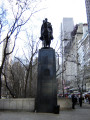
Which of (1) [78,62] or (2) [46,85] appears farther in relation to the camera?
(1) [78,62]

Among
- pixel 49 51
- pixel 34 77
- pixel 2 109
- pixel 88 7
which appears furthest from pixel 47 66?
pixel 88 7

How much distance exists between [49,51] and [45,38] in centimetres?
147

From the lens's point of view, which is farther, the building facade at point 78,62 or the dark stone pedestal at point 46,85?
the building facade at point 78,62

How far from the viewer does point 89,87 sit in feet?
197

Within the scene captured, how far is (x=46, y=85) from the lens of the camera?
9.86 m

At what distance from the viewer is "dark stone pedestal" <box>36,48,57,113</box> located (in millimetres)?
9562

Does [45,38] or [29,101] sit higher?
[45,38]

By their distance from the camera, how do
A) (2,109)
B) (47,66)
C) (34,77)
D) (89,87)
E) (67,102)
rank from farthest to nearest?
(89,87), (34,77), (67,102), (2,109), (47,66)

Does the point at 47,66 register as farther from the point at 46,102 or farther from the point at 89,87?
the point at 89,87

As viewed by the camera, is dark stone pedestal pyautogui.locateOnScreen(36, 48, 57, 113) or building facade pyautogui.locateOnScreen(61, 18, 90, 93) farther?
building facade pyautogui.locateOnScreen(61, 18, 90, 93)

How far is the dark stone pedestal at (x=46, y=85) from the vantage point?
956 cm

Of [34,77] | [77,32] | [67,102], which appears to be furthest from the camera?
[77,32]

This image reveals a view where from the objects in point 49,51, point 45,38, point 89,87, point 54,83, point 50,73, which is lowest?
point 89,87

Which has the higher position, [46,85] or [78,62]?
[78,62]
